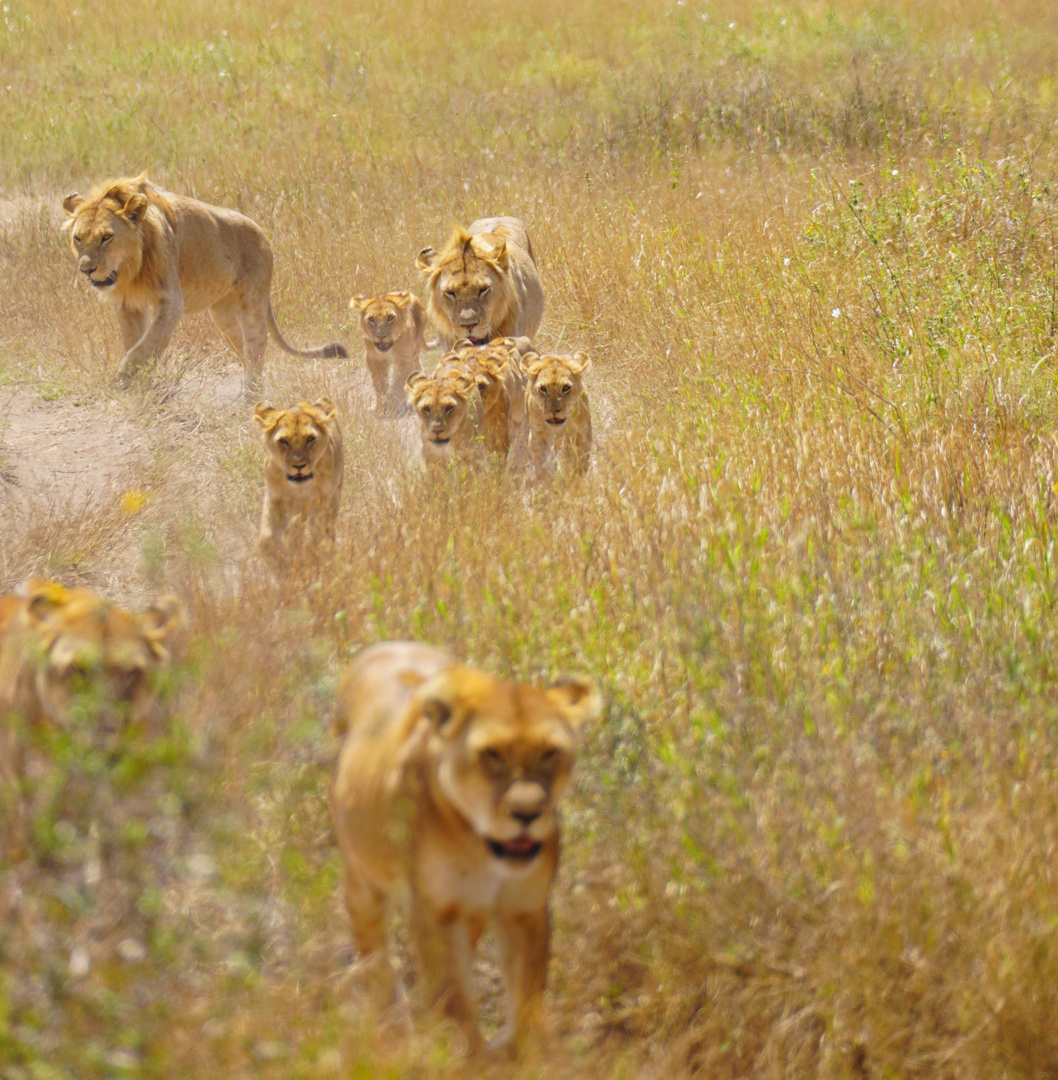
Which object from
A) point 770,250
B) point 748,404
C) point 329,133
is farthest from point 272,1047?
point 329,133

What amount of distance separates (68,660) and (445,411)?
13.8ft

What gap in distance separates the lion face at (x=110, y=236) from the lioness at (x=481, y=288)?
6.64 feet

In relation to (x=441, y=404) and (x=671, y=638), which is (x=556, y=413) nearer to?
(x=441, y=404)

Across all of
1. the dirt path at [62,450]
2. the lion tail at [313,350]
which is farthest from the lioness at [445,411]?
the lion tail at [313,350]

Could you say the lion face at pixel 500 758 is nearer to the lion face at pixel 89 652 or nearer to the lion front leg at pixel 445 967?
the lion front leg at pixel 445 967

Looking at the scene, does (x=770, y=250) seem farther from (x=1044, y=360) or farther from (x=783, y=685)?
(x=783, y=685)

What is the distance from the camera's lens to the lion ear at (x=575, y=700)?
298 centimetres

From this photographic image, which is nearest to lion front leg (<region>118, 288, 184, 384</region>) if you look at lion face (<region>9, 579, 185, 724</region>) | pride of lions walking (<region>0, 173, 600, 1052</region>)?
pride of lions walking (<region>0, 173, 600, 1052</region>)

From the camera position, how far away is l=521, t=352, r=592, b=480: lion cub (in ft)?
24.4

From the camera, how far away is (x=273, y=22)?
21.5 m

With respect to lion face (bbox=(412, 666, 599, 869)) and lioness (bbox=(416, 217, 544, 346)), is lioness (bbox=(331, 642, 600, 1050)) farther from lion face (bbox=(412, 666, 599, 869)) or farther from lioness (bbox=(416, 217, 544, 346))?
lioness (bbox=(416, 217, 544, 346))

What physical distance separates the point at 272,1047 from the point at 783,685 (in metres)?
2.22

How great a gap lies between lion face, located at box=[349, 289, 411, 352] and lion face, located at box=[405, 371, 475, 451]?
2781 mm

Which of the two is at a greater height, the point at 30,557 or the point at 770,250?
the point at 770,250
